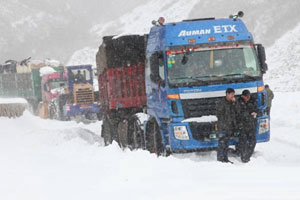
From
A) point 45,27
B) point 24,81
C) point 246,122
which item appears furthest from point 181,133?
point 45,27

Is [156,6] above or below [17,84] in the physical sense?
above

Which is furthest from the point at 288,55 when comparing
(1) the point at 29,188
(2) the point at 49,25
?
(2) the point at 49,25

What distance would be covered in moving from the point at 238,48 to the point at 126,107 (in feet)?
15.1

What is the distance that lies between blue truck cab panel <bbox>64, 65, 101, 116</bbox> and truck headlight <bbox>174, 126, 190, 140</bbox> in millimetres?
15951

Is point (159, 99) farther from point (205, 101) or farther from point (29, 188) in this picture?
point (29, 188)

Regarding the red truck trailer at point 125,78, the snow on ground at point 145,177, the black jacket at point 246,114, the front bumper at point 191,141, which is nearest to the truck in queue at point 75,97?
the red truck trailer at point 125,78

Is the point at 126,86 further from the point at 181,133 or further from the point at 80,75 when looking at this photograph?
the point at 80,75

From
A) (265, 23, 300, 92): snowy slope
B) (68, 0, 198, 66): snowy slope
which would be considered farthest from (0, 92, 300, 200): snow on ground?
(68, 0, 198, 66): snowy slope

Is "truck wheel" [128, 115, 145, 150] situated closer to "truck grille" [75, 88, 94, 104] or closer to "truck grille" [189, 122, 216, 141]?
"truck grille" [189, 122, 216, 141]

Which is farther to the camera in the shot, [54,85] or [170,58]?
[54,85]

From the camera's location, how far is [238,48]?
33.8 ft

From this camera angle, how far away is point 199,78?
32.8 ft

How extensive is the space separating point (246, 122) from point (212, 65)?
130 cm

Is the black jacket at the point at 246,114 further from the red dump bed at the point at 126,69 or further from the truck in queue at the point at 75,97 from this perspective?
the truck in queue at the point at 75,97
